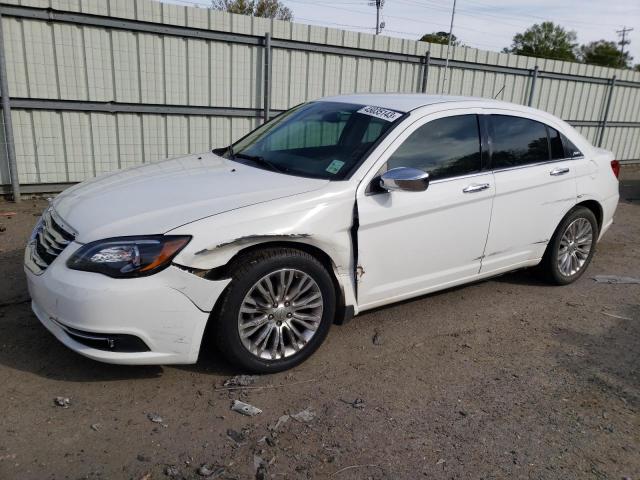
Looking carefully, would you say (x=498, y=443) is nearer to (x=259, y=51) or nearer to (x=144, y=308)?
(x=144, y=308)

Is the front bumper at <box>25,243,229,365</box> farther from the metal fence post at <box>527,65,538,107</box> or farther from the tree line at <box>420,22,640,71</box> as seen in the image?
the tree line at <box>420,22,640,71</box>

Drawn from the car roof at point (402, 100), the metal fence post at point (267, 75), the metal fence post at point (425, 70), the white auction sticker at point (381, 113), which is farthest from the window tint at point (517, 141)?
the metal fence post at point (425, 70)

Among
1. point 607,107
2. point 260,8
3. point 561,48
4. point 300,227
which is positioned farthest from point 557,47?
point 300,227

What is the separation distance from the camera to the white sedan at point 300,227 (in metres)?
2.91

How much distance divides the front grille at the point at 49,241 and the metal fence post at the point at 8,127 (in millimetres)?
4260

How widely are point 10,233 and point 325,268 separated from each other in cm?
428

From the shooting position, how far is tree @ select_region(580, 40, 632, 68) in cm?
6375

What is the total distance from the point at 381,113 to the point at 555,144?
1.82m

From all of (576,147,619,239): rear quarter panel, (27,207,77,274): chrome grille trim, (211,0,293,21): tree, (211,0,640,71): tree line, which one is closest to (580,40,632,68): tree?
(211,0,640,71): tree line

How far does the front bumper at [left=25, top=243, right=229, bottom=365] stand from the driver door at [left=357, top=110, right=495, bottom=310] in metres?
1.08

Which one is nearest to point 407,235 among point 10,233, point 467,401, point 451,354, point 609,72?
point 451,354

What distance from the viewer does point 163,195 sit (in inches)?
130

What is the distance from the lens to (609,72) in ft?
46.0

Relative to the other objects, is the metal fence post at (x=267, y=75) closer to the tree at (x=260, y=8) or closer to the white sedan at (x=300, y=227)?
the white sedan at (x=300, y=227)
